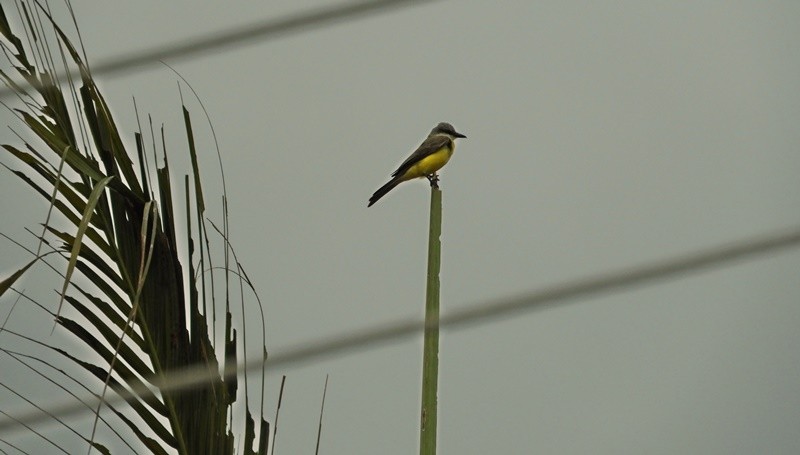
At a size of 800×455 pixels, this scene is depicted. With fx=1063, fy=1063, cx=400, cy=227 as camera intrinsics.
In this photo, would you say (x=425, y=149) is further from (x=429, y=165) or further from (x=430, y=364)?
(x=430, y=364)

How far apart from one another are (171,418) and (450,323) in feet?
2.46

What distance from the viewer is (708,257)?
1896mm

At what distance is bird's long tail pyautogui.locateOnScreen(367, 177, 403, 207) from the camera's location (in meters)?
5.38

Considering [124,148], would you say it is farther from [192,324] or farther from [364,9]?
[364,9]

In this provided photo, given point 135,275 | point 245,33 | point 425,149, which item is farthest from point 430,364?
point 425,149

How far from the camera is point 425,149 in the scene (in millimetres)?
5508

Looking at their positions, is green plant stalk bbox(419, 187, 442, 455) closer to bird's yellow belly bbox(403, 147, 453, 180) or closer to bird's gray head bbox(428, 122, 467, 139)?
bird's yellow belly bbox(403, 147, 453, 180)

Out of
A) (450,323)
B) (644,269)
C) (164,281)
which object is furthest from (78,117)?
(644,269)

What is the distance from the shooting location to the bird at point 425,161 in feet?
17.7

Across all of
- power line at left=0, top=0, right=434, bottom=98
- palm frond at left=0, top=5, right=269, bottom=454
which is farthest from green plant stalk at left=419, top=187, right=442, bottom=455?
power line at left=0, top=0, right=434, bottom=98

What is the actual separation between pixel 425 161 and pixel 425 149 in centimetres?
9

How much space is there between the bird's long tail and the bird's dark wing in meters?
0.05

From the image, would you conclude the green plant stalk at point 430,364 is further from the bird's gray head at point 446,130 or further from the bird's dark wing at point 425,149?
the bird's gray head at point 446,130

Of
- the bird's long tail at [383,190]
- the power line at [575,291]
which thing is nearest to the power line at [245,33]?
the power line at [575,291]
